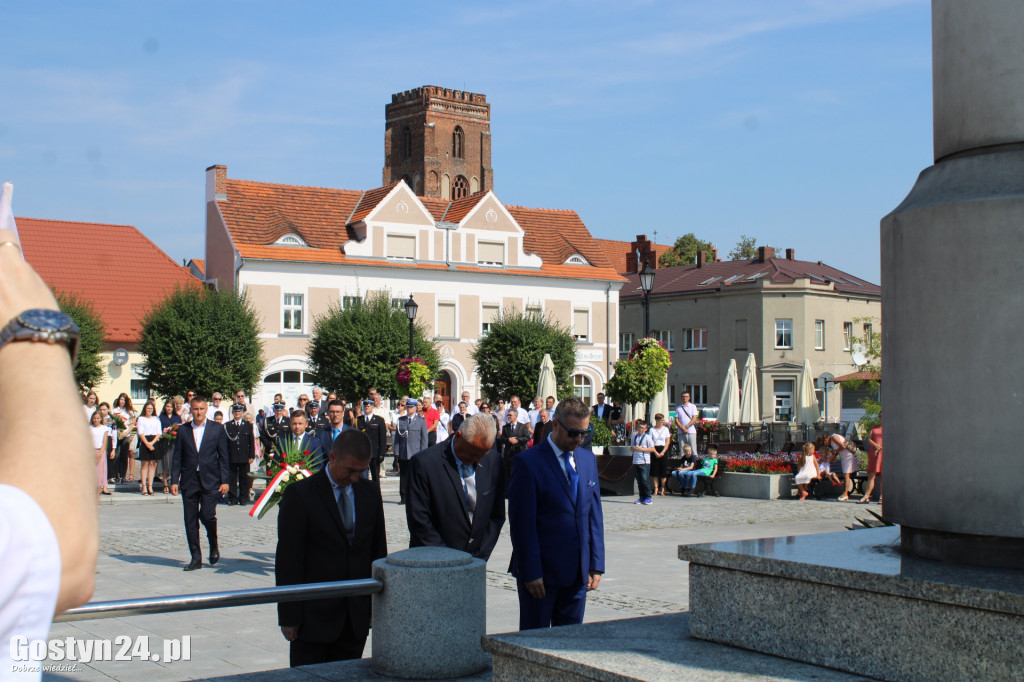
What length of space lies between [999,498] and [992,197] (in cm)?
113

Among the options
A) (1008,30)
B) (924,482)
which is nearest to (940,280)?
(924,482)

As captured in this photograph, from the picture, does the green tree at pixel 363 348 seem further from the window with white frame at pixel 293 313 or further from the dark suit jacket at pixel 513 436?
the dark suit jacket at pixel 513 436

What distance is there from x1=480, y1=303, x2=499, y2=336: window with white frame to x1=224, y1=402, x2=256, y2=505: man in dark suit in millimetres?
33790

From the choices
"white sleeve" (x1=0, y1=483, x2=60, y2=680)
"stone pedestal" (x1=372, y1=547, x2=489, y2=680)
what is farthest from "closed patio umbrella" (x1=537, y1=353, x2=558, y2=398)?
"white sleeve" (x1=0, y1=483, x2=60, y2=680)

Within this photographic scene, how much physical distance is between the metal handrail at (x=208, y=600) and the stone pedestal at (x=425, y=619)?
0.20m

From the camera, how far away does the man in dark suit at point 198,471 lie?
1198cm

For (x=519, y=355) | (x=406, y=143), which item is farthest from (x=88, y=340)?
(x=406, y=143)

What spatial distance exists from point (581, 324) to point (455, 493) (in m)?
50.3

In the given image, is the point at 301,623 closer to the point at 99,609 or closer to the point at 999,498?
the point at 99,609

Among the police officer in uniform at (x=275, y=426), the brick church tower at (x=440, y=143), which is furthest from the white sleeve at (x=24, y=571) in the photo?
the brick church tower at (x=440, y=143)

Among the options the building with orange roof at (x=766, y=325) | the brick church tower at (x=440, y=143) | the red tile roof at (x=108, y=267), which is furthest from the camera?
the brick church tower at (x=440, y=143)

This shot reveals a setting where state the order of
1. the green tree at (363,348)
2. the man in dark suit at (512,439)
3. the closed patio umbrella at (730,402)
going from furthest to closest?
the green tree at (363,348) → the closed patio umbrella at (730,402) → the man in dark suit at (512,439)

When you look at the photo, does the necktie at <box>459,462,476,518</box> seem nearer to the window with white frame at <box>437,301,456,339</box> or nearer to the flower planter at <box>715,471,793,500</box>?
the flower planter at <box>715,471,793,500</box>

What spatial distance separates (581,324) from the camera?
56.8m
